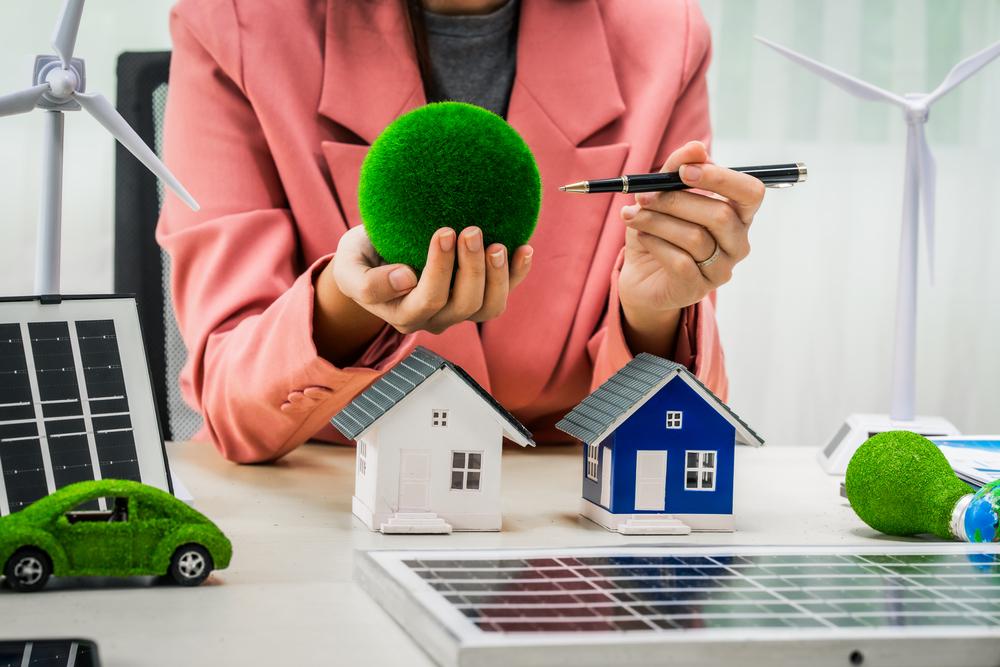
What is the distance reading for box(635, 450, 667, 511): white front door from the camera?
36.3 inches

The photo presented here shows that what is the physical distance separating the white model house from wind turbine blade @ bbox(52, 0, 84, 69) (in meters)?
0.40

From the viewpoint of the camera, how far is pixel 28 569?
69cm

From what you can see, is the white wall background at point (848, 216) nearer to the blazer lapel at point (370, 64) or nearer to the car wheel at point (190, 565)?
the blazer lapel at point (370, 64)

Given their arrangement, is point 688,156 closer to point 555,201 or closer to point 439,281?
point 439,281

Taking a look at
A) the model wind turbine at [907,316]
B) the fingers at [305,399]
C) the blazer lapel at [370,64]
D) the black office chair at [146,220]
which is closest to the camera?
the fingers at [305,399]

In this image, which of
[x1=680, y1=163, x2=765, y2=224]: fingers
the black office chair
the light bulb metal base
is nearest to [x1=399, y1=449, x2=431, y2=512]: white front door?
[x1=680, y1=163, x2=765, y2=224]: fingers

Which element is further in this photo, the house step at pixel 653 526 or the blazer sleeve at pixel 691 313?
the blazer sleeve at pixel 691 313

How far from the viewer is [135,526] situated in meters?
0.71

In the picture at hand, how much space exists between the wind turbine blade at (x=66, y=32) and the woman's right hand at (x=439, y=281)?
0.29 metres

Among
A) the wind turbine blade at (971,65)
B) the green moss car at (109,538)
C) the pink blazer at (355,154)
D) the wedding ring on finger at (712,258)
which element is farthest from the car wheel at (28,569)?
the wind turbine blade at (971,65)

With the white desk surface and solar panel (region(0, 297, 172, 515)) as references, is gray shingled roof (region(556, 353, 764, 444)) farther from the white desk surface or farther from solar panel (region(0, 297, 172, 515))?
solar panel (region(0, 297, 172, 515))

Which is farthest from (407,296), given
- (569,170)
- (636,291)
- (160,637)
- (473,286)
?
(569,170)

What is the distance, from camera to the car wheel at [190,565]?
71 centimetres

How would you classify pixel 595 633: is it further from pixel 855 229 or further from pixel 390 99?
pixel 855 229
